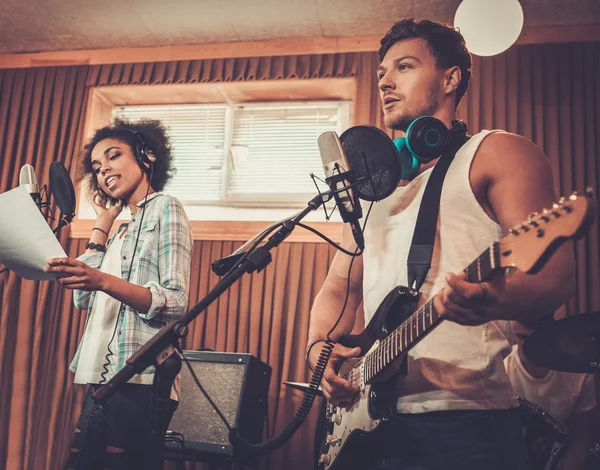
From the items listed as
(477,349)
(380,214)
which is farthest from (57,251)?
(477,349)

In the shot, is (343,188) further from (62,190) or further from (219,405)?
(219,405)

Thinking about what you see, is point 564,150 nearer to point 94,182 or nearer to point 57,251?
point 94,182

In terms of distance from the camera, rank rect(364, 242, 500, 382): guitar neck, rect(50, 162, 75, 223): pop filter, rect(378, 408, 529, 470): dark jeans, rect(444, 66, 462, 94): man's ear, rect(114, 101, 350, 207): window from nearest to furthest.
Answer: rect(364, 242, 500, 382): guitar neck
rect(378, 408, 529, 470): dark jeans
rect(444, 66, 462, 94): man's ear
rect(50, 162, 75, 223): pop filter
rect(114, 101, 350, 207): window

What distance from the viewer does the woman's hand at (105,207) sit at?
246 centimetres

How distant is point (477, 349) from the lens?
121 centimetres

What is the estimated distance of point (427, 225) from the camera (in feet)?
4.36

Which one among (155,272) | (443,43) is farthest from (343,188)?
(155,272)

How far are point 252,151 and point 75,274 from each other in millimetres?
2745

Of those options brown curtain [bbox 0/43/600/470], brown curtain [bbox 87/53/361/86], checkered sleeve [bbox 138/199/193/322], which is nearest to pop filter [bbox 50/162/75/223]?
checkered sleeve [bbox 138/199/193/322]

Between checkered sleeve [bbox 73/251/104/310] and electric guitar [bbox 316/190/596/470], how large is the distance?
3.63ft

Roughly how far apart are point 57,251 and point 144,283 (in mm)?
318

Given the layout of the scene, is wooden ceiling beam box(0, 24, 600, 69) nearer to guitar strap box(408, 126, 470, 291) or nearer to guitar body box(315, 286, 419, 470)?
guitar strap box(408, 126, 470, 291)

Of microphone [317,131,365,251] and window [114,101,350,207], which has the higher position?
window [114,101,350,207]

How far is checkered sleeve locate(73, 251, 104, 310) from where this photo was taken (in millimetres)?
2191
